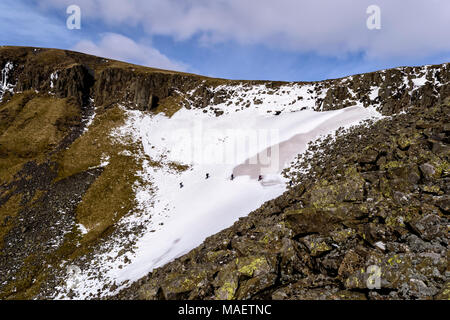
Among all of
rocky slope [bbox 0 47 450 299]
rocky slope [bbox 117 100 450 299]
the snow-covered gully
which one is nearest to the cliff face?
rocky slope [bbox 0 47 450 299]

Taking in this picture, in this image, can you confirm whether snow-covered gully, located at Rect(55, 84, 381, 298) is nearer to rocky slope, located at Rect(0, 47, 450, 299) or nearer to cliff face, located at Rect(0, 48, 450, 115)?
rocky slope, located at Rect(0, 47, 450, 299)

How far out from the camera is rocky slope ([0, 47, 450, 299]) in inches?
342

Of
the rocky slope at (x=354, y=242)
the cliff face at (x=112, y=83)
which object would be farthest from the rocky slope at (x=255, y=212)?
the cliff face at (x=112, y=83)

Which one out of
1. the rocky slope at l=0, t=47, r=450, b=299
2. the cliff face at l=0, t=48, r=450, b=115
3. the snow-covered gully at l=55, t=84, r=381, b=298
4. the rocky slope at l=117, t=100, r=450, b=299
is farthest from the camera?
the cliff face at l=0, t=48, r=450, b=115

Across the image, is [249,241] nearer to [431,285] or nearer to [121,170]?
[431,285]

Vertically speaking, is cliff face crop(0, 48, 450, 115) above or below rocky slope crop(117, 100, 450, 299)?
above

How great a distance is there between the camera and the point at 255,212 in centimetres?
1806

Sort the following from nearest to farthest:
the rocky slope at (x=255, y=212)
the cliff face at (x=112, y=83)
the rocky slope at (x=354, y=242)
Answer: the rocky slope at (x=354, y=242)
the rocky slope at (x=255, y=212)
the cliff face at (x=112, y=83)

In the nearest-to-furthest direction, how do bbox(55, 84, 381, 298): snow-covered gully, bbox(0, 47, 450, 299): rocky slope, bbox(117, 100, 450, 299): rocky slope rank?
bbox(117, 100, 450, 299): rocky slope → bbox(0, 47, 450, 299): rocky slope → bbox(55, 84, 381, 298): snow-covered gully

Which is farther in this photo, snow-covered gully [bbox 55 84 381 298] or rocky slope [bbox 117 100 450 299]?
snow-covered gully [bbox 55 84 381 298]

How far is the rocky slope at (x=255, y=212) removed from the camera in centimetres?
870

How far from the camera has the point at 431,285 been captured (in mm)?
6656

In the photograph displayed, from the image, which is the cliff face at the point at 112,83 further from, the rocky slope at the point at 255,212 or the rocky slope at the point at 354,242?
the rocky slope at the point at 354,242

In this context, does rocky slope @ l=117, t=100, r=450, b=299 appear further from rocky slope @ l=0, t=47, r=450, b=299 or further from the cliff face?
the cliff face
